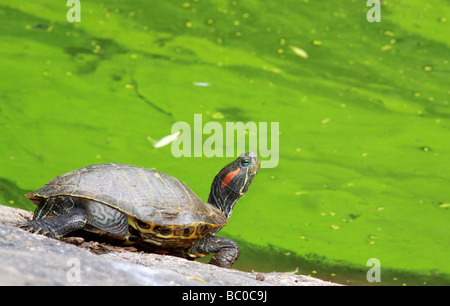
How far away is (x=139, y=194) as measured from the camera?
1.78 metres

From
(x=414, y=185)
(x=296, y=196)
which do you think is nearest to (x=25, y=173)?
(x=296, y=196)

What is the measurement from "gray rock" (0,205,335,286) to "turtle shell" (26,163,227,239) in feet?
0.49

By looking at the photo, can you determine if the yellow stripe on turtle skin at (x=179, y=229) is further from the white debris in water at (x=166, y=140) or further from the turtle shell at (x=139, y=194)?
the white debris in water at (x=166, y=140)

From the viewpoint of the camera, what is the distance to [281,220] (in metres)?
2.54

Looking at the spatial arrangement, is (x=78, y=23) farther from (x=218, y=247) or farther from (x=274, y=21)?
(x=218, y=247)

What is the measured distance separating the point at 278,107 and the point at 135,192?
76.7 inches

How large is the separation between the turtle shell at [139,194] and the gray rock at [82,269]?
0.49ft

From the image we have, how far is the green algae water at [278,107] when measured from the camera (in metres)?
2.49

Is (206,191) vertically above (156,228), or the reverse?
(206,191)

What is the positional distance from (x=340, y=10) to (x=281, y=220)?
2.81 meters
